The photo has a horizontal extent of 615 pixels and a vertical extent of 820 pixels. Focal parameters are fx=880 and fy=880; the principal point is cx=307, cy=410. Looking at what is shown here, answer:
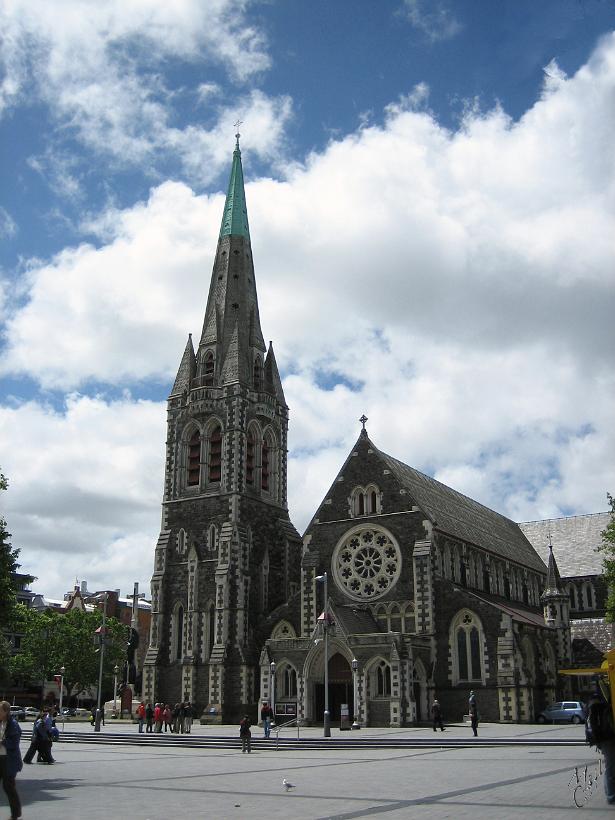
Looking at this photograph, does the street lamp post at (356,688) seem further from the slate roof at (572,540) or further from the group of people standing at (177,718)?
the slate roof at (572,540)

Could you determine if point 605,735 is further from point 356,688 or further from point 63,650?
point 63,650

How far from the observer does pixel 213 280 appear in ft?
226

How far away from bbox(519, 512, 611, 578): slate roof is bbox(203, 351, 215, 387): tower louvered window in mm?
31297

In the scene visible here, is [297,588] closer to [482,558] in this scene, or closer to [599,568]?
[482,558]

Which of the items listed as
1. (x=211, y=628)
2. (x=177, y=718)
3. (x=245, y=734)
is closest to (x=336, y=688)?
(x=177, y=718)

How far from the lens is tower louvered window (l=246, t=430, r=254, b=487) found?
6206 centimetres

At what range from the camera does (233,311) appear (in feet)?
219

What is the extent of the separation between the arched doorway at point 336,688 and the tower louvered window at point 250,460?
17.4 metres

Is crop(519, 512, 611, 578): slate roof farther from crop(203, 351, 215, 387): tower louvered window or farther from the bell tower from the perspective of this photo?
crop(203, 351, 215, 387): tower louvered window

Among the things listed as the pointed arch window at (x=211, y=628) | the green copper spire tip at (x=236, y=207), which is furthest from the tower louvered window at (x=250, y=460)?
the green copper spire tip at (x=236, y=207)

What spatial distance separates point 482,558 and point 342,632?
51.2 ft

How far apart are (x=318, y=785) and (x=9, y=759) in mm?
8144

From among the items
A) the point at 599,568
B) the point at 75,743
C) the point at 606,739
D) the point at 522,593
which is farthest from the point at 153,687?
the point at 606,739

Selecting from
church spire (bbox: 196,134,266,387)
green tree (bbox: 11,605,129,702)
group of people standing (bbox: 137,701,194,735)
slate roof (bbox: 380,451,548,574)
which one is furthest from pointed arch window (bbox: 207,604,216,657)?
green tree (bbox: 11,605,129,702)
